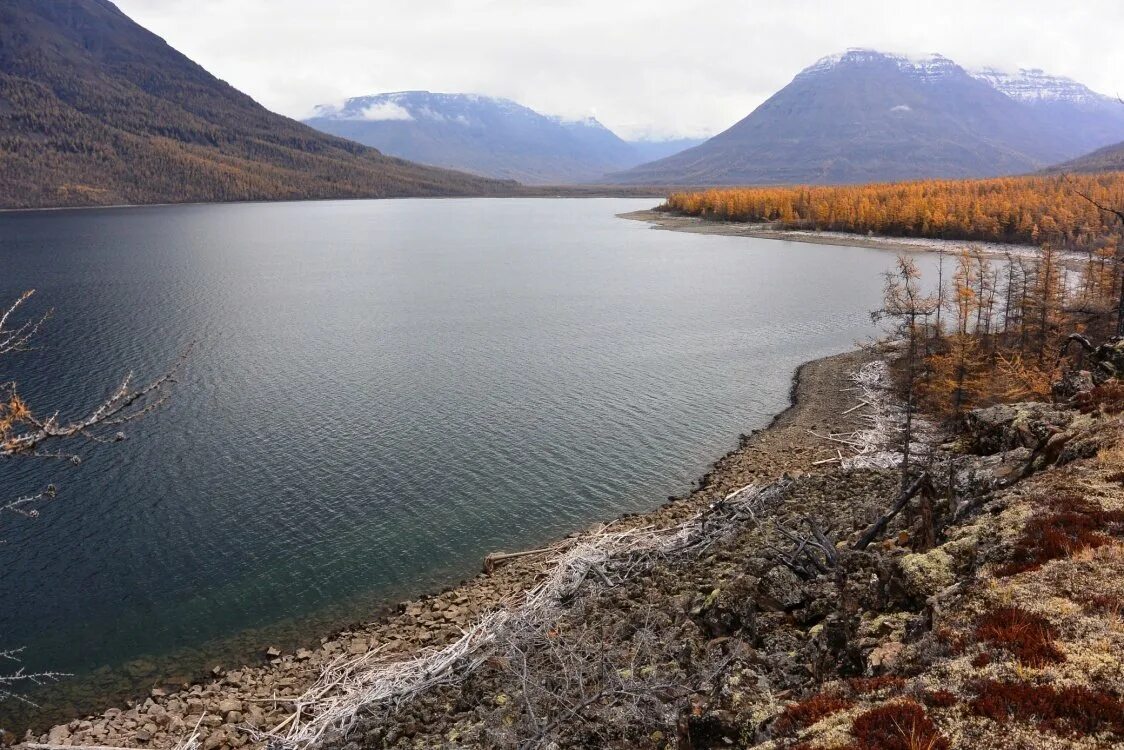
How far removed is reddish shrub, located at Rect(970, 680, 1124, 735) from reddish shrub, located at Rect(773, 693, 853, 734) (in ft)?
5.62

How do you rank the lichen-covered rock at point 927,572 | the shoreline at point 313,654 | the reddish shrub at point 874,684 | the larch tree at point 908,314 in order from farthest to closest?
the larch tree at point 908,314 → the shoreline at point 313,654 → the lichen-covered rock at point 927,572 → the reddish shrub at point 874,684

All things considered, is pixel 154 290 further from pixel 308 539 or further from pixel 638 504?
pixel 638 504

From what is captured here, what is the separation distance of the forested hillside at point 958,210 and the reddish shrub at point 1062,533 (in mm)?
81800

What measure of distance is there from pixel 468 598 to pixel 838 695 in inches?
645

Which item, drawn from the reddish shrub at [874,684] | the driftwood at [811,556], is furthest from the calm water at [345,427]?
the reddish shrub at [874,684]

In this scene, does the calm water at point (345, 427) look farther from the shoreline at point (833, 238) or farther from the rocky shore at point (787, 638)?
the shoreline at point (833, 238)

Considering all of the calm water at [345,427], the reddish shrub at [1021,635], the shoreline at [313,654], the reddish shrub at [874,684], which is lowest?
the shoreline at [313,654]

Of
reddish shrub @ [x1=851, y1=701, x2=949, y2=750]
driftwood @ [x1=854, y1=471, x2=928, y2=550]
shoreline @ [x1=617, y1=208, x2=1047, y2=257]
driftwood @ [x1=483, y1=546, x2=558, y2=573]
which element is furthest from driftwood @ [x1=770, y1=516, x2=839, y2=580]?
shoreline @ [x1=617, y1=208, x2=1047, y2=257]

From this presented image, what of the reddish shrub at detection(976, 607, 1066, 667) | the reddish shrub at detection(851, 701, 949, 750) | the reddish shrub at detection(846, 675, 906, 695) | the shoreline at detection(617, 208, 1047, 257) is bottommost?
the reddish shrub at detection(846, 675, 906, 695)

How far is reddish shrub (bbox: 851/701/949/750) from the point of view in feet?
25.7

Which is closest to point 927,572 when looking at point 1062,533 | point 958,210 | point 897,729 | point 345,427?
point 1062,533

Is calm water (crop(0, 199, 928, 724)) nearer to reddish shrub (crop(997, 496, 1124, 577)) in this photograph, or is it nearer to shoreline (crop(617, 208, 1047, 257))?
reddish shrub (crop(997, 496, 1124, 577))

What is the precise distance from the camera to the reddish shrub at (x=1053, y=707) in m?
7.57

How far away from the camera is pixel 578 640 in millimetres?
17469
